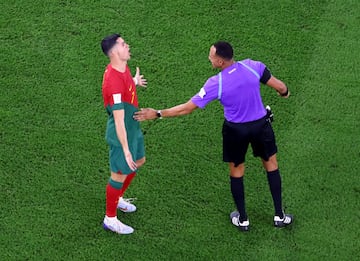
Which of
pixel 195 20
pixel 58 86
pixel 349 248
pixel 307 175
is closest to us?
pixel 349 248

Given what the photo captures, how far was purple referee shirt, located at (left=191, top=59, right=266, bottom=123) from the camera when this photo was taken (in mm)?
6133

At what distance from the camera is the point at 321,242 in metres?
6.78

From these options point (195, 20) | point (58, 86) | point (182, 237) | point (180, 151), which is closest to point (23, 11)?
point (58, 86)

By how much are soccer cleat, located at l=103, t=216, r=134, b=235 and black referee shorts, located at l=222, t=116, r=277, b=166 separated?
3.71ft

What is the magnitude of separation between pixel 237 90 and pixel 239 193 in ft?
3.50

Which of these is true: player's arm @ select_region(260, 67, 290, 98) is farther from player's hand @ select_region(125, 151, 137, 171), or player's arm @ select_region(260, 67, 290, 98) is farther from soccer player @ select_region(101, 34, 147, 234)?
player's hand @ select_region(125, 151, 137, 171)

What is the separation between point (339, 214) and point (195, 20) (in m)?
3.00

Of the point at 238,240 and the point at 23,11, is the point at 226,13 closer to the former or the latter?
the point at 23,11

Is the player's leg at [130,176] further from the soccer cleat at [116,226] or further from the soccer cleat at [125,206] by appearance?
the soccer cleat at [116,226]

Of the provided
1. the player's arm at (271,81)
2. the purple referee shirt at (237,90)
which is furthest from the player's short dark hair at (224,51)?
the player's arm at (271,81)

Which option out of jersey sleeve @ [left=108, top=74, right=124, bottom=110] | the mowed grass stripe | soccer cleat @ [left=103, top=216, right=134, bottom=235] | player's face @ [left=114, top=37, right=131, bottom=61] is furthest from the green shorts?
the mowed grass stripe

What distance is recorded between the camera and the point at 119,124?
20.2ft

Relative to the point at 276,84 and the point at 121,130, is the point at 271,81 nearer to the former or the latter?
the point at 276,84

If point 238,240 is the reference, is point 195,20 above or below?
above
